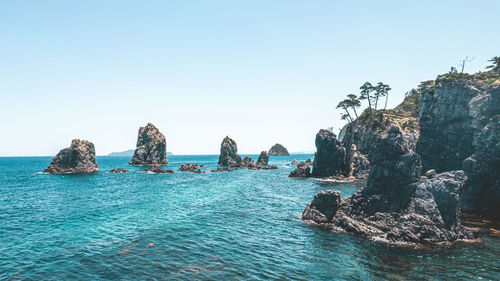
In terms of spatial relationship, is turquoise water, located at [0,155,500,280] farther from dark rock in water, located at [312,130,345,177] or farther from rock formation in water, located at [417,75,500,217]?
dark rock in water, located at [312,130,345,177]

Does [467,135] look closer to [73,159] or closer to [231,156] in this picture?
[231,156]

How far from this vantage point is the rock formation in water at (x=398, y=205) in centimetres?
2856

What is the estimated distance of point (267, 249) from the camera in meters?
26.4

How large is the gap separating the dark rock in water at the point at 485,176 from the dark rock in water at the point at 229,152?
134m

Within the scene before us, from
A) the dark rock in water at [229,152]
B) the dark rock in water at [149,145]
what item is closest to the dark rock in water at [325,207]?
the dark rock in water at [229,152]

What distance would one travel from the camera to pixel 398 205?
111ft

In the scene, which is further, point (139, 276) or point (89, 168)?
point (89, 168)

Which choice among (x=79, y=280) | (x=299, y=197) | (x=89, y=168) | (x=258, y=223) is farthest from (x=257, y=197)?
(x=89, y=168)

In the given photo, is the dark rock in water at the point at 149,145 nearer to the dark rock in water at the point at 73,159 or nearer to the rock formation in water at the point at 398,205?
the dark rock in water at the point at 73,159

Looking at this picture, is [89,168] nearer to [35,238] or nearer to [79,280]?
[35,238]

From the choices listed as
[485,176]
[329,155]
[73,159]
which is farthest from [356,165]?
[73,159]

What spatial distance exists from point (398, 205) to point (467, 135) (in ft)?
109

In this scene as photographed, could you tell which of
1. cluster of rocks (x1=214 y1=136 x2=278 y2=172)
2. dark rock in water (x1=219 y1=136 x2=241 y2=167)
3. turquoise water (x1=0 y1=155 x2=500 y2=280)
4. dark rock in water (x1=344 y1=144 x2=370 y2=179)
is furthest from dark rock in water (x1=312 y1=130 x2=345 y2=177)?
dark rock in water (x1=219 y1=136 x2=241 y2=167)

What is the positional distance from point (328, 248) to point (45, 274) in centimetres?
A: 2597
